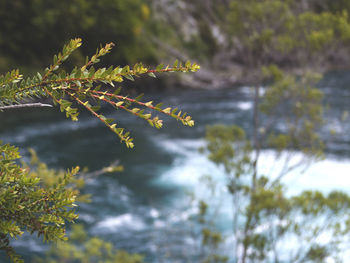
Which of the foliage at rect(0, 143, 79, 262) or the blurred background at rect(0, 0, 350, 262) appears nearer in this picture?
the foliage at rect(0, 143, 79, 262)

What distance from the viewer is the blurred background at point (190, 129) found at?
791cm

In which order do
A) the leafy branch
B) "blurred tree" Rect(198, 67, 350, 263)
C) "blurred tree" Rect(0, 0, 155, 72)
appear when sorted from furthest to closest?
"blurred tree" Rect(0, 0, 155, 72) → "blurred tree" Rect(198, 67, 350, 263) → the leafy branch

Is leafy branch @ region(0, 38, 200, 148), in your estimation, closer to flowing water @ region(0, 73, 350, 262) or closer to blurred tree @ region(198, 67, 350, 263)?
flowing water @ region(0, 73, 350, 262)

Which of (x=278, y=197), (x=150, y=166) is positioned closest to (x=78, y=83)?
(x=278, y=197)

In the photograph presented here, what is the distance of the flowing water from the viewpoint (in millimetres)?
9914

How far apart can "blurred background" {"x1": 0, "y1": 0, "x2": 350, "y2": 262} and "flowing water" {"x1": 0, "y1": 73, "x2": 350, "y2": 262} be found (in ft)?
0.16

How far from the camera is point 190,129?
19562 millimetres

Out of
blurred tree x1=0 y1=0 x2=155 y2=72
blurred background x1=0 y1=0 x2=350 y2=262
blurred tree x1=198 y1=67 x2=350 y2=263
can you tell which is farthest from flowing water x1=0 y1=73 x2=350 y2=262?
blurred tree x1=0 y1=0 x2=155 y2=72

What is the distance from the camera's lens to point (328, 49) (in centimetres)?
806

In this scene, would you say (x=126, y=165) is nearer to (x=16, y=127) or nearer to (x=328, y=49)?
(x=16, y=127)

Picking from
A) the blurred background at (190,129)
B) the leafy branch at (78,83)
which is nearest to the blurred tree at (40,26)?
the blurred background at (190,129)

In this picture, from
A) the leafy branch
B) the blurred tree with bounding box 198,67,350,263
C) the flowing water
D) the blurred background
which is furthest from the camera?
the flowing water

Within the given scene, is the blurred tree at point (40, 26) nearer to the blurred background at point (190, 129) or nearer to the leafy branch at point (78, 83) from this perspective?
the blurred background at point (190, 129)

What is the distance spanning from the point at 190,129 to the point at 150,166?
5.29 m
